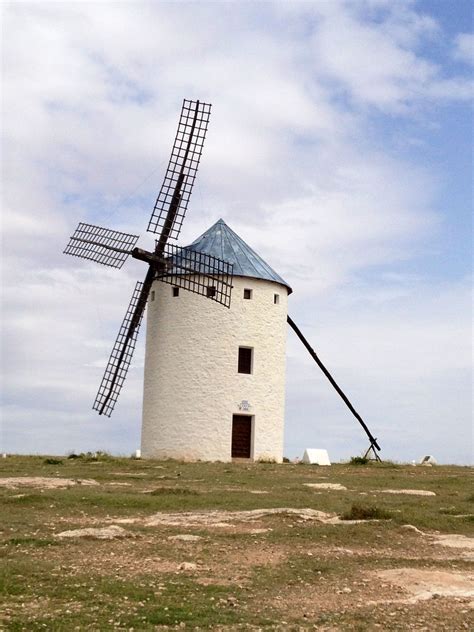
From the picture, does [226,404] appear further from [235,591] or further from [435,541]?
[235,591]

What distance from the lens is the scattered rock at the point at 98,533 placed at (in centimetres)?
1390

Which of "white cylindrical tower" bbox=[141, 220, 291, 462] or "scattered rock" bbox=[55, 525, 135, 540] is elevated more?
"white cylindrical tower" bbox=[141, 220, 291, 462]

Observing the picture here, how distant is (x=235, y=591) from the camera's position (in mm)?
10766

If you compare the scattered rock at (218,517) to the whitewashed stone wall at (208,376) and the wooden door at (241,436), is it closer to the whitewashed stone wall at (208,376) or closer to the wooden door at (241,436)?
the whitewashed stone wall at (208,376)

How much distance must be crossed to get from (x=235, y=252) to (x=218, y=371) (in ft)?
17.5

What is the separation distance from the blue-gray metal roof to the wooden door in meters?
5.78

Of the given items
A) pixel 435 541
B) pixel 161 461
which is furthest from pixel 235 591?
pixel 161 461

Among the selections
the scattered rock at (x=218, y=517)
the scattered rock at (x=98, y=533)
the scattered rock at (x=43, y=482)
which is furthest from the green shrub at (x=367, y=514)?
the scattered rock at (x=43, y=482)

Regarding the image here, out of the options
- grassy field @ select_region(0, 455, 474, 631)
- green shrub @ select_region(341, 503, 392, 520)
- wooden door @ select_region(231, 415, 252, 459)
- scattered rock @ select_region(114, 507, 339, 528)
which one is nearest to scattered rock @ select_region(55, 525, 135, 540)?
grassy field @ select_region(0, 455, 474, 631)

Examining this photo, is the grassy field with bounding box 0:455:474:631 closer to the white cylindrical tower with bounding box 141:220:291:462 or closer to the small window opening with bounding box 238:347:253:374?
the white cylindrical tower with bounding box 141:220:291:462

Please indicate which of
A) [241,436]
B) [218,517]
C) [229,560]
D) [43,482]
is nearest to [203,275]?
[241,436]

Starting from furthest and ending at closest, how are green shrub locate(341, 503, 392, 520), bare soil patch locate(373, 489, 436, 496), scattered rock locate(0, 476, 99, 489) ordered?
bare soil patch locate(373, 489, 436, 496) → scattered rock locate(0, 476, 99, 489) → green shrub locate(341, 503, 392, 520)

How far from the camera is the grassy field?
969cm

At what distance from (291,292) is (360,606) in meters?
30.0
